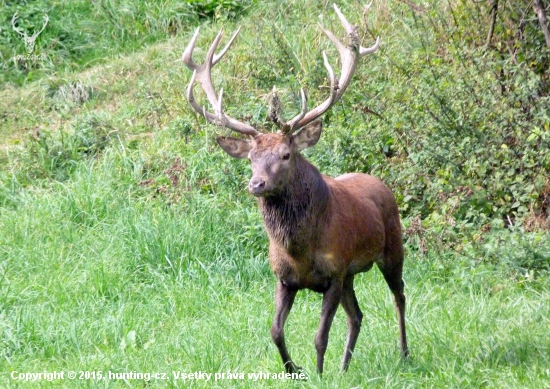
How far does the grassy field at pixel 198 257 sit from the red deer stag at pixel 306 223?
41cm

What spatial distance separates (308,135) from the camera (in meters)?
6.77

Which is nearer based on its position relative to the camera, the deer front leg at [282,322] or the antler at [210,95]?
the deer front leg at [282,322]

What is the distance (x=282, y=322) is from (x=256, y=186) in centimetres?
93

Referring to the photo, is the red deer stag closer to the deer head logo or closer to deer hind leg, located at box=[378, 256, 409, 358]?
deer hind leg, located at box=[378, 256, 409, 358]

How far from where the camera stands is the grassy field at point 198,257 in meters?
6.79

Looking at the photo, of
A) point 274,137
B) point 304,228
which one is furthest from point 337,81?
point 304,228

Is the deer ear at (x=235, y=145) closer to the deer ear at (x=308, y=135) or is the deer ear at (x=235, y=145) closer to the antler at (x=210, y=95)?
the antler at (x=210, y=95)

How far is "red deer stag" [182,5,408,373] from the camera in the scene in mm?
6465

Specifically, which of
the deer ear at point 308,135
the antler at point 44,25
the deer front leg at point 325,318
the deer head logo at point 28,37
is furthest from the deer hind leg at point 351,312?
the antler at point 44,25

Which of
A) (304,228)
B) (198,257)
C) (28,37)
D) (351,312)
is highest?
(28,37)

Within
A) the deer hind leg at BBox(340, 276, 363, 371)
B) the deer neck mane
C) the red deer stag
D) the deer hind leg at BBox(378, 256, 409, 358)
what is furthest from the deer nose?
the deer hind leg at BBox(378, 256, 409, 358)

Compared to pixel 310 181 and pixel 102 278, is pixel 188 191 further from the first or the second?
pixel 310 181

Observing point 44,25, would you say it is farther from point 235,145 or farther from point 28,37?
point 235,145

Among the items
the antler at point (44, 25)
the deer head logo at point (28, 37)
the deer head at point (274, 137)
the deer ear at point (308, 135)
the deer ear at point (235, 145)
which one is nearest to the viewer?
the deer head at point (274, 137)
